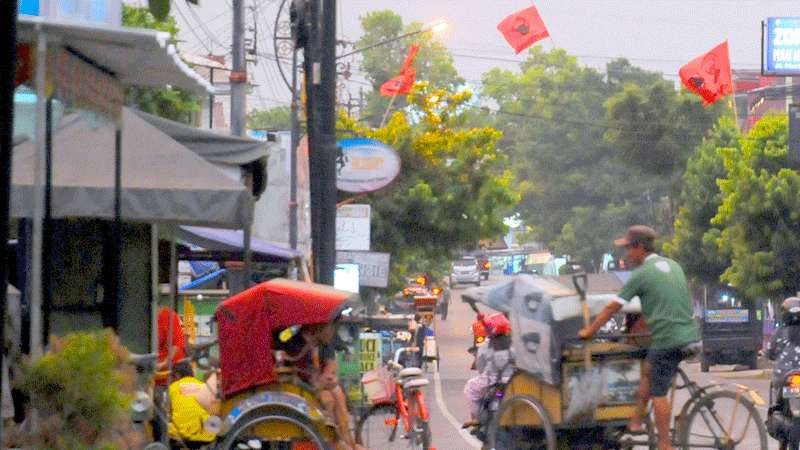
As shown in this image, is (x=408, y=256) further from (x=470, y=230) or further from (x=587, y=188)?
Answer: (x=587, y=188)

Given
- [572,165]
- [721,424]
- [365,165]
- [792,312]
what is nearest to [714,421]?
[721,424]

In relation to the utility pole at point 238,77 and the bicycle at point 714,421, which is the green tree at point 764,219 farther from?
the bicycle at point 714,421

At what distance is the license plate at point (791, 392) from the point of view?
529 inches

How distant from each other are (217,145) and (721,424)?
181 inches

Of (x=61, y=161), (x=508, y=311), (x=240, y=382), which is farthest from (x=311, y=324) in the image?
(x=61, y=161)

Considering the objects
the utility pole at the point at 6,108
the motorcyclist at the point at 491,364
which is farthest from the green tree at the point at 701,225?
the utility pole at the point at 6,108

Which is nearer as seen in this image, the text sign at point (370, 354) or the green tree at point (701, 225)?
the text sign at point (370, 354)

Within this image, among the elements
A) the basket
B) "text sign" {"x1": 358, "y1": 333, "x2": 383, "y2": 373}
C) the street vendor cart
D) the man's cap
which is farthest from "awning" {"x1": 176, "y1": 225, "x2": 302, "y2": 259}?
the man's cap

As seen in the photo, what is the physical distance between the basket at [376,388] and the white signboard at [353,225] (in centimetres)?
1979

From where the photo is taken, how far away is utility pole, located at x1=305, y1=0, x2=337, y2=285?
47.3 ft

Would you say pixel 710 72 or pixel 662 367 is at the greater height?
pixel 710 72

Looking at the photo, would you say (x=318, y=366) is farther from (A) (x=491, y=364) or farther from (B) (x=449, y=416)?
(B) (x=449, y=416)

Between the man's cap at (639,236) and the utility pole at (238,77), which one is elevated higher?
the utility pole at (238,77)

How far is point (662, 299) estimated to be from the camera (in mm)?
10406
